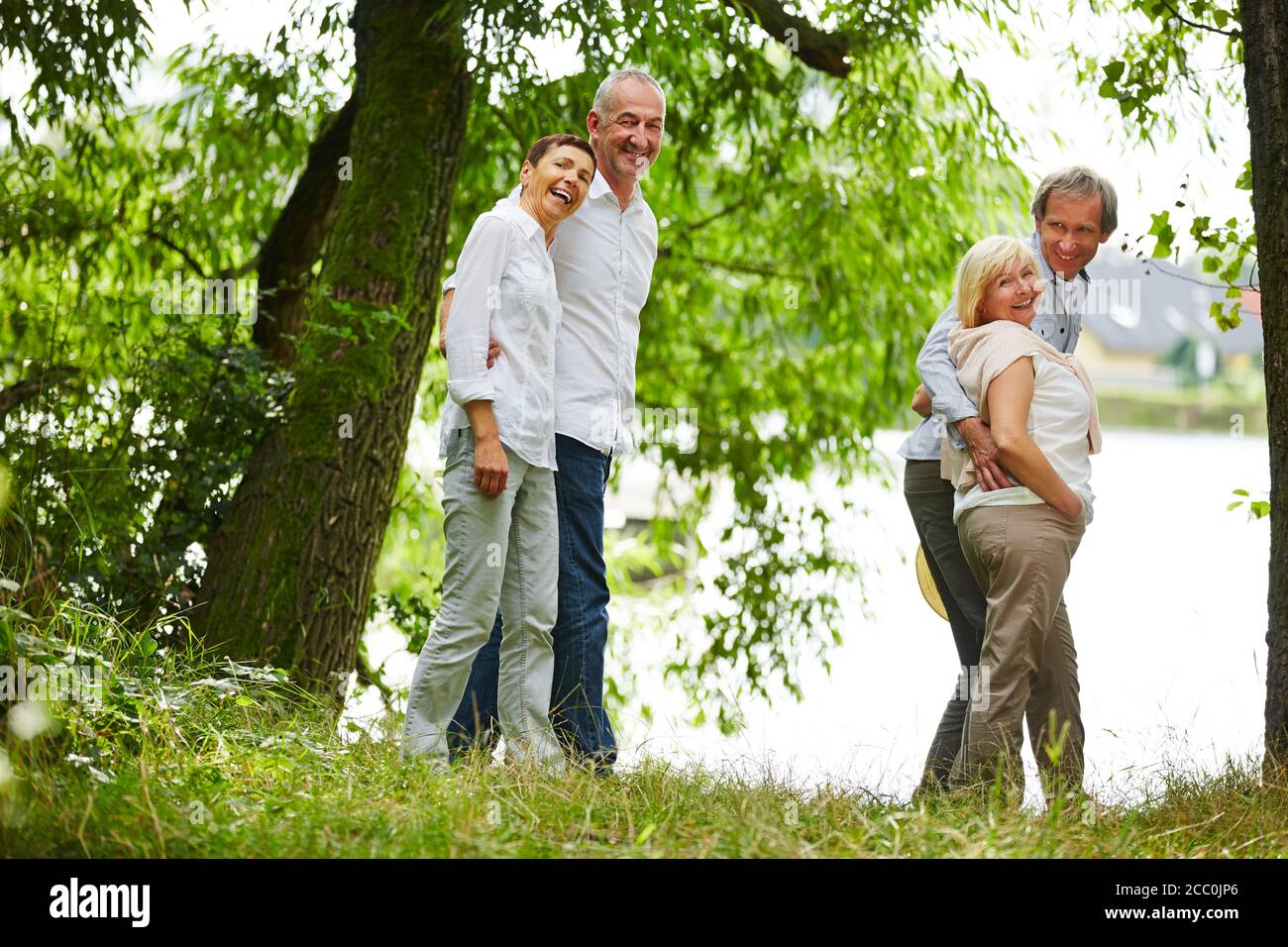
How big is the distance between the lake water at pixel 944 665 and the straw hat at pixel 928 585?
317 millimetres

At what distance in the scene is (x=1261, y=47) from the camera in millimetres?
2885

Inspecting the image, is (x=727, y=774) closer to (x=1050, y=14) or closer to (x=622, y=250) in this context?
(x=622, y=250)

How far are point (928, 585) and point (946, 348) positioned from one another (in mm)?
604

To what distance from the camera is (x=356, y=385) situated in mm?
4320

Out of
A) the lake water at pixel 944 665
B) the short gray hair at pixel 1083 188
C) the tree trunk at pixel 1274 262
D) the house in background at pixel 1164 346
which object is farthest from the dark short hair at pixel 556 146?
the house in background at pixel 1164 346

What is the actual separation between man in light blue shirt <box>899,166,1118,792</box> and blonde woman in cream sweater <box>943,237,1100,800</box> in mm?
81

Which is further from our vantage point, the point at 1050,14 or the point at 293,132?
the point at 293,132

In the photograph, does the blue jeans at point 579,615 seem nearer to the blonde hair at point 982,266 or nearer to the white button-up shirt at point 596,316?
the white button-up shirt at point 596,316

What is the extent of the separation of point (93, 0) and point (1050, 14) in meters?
3.46

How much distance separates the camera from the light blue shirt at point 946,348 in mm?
2844

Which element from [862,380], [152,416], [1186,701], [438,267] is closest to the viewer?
[1186,701]

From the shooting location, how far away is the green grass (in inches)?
86.4

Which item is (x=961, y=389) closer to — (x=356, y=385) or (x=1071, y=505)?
(x=1071, y=505)

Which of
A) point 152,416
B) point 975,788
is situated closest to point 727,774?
point 975,788
